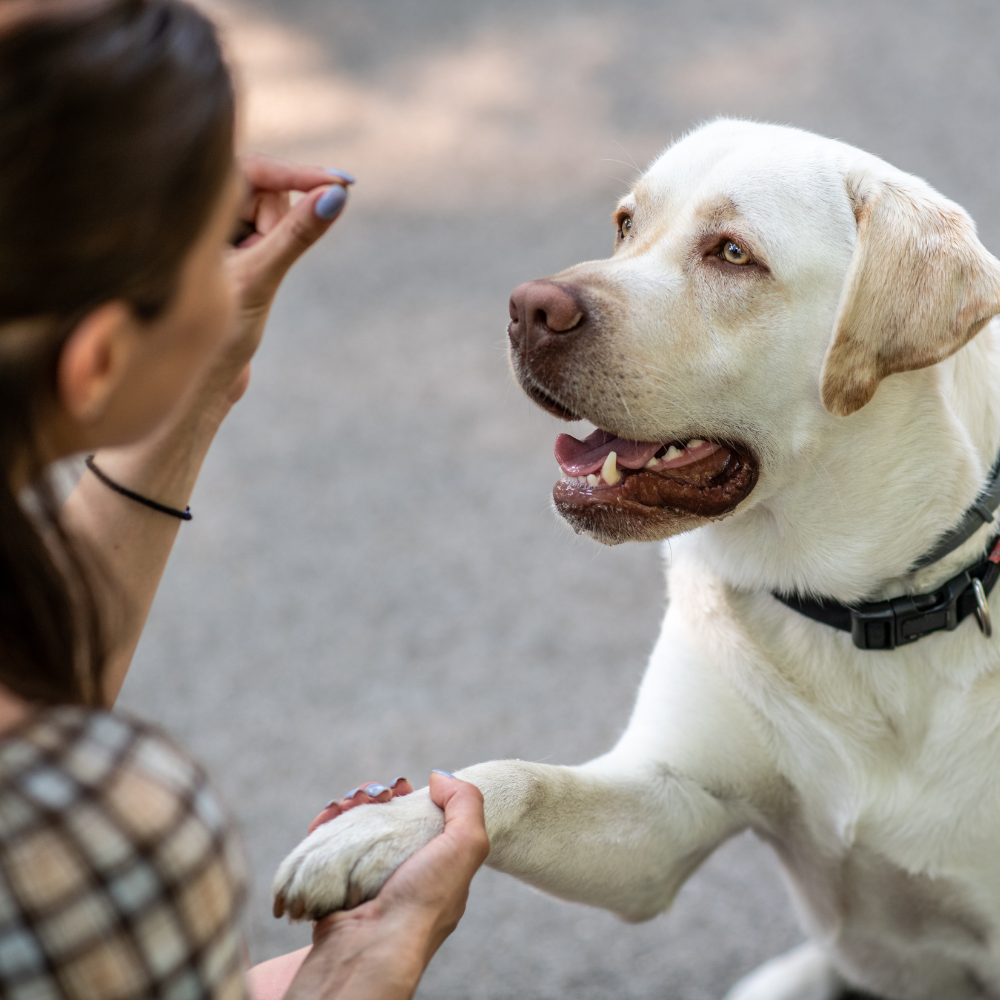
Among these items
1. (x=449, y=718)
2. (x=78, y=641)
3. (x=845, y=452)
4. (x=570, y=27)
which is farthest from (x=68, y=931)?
(x=570, y=27)

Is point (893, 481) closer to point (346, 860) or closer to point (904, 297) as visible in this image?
point (904, 297)

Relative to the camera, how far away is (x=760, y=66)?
5324 mm

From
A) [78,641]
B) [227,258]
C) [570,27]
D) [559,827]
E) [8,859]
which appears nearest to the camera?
[8,859]

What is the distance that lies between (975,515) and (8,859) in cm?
133

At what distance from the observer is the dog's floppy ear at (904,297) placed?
154 cm

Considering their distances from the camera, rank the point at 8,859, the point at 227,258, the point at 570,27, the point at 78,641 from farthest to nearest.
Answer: the point at 570,27 < the point at 227,258 < the point at 78,641 < the point at 8,859

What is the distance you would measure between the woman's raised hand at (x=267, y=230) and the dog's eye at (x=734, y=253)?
0.57 metres

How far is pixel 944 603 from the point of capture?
65.8 inches

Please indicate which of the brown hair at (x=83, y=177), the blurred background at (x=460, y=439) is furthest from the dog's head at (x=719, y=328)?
the brown hair at (x=83, y=177)

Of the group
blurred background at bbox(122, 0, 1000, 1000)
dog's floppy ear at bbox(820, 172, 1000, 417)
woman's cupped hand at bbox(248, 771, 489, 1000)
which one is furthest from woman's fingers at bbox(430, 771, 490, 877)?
blurred background at bbox(122, 0, 1000, 1000)

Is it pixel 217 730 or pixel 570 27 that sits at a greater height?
pixel 570 27

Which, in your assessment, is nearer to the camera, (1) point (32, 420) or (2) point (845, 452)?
(1) point (32, 420)

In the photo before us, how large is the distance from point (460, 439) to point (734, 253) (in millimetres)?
2072

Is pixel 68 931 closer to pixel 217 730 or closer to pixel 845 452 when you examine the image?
pixel 845 452
